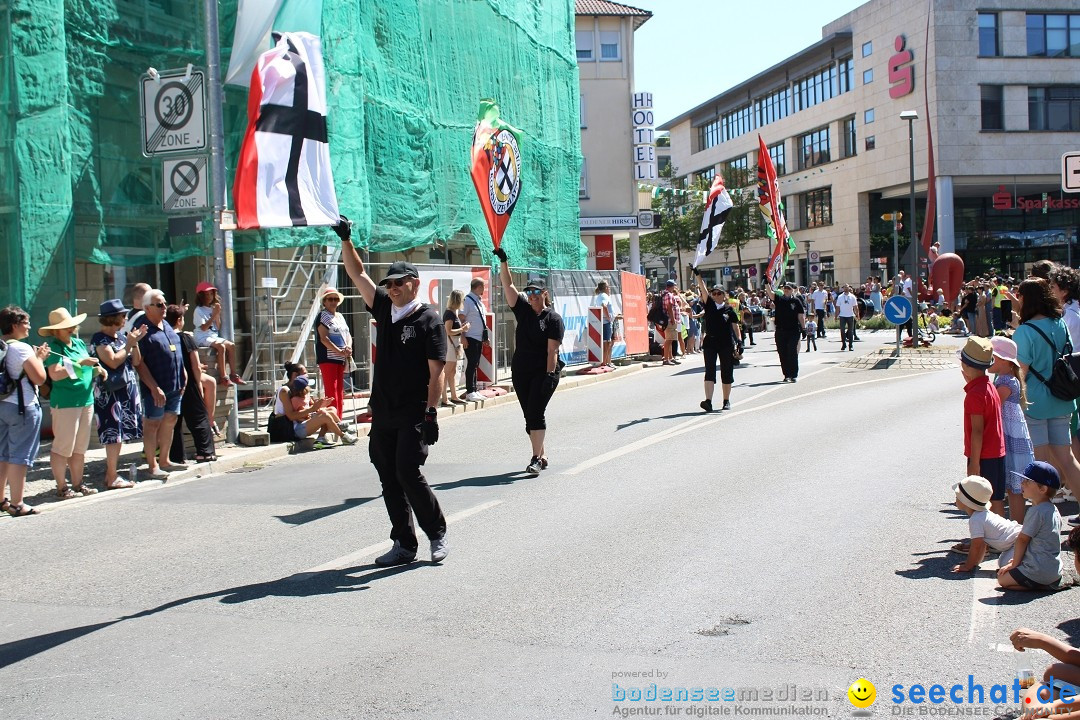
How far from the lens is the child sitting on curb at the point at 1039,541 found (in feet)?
19.1

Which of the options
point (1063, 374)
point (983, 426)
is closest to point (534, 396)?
point (983, 426)

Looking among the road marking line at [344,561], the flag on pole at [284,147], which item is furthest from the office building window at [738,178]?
the road marking line at [344,561]

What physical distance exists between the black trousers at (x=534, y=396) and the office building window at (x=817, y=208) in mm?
58882

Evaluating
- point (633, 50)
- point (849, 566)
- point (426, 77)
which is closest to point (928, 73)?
point (633, 50)

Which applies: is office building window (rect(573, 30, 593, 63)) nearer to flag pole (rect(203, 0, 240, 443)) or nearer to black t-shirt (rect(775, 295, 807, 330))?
black t-shirt (rect(775, 295, 807, 330))

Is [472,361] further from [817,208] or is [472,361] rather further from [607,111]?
[817,208]

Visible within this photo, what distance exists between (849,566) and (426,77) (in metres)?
15.0

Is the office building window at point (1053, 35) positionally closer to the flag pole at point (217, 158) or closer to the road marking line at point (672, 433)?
the road marking line at point (672, 433)

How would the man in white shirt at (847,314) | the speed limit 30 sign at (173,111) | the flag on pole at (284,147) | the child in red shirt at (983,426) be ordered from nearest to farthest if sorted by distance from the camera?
the child in red shirt at (983,426), the speed limit 30 sign at (173,111), the flag on pole at (284,147), the man in white shirt at (847,314)

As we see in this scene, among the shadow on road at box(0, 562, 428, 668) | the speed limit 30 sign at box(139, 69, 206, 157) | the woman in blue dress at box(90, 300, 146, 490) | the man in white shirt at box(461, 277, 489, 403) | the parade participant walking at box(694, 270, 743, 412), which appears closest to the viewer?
the shadow on road at box(0, 562, 428, 668)

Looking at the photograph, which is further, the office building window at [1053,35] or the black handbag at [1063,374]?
the office building window at [1053,35]

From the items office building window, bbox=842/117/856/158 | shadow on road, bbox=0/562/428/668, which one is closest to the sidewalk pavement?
shadow on road, bbox=0/562/428/668

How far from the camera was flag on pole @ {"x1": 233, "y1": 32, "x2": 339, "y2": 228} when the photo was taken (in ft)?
41.8

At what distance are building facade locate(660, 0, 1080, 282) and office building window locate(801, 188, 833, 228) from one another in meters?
0.10
